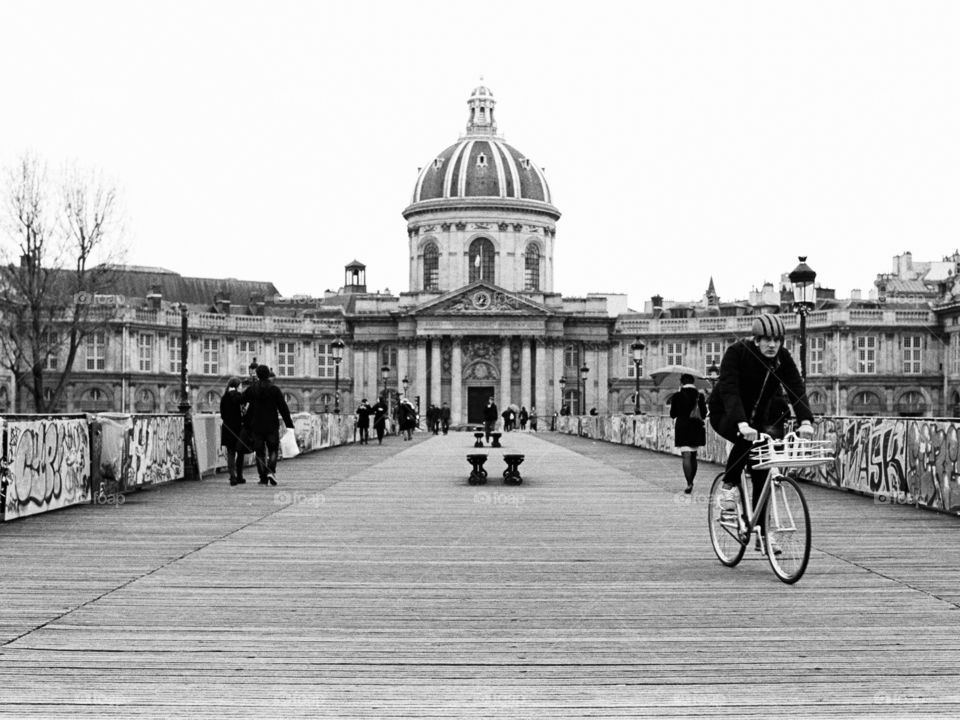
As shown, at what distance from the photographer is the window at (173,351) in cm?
9506

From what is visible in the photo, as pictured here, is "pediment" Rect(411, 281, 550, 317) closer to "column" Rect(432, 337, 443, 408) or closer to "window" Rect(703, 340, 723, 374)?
"column" Rect(432, 337, 443, 408)

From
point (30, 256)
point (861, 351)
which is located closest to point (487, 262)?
point (861, 351)

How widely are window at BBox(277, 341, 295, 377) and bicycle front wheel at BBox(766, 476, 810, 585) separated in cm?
9193

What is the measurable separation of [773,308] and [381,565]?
90234 millimetres

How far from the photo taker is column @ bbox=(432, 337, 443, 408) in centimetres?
9844

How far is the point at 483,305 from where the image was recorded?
323 feet

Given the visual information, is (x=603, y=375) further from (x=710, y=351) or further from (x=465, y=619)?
(x=465, y=619)

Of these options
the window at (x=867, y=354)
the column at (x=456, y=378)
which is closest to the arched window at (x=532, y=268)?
the column at (x=456, y=378)

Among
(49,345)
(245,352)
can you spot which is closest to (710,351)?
(245,352)

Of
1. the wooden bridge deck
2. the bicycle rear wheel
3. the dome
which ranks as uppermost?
the dome

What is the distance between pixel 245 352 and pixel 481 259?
66.1 feet

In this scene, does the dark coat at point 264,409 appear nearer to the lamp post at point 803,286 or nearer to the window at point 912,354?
the lamp post at point 803,286

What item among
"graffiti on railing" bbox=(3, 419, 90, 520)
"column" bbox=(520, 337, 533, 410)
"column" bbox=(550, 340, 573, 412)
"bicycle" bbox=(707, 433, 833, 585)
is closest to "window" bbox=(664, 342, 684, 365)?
"column" bbox=(550, 340, 573, 412)

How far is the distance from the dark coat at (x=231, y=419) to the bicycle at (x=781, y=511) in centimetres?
1361
